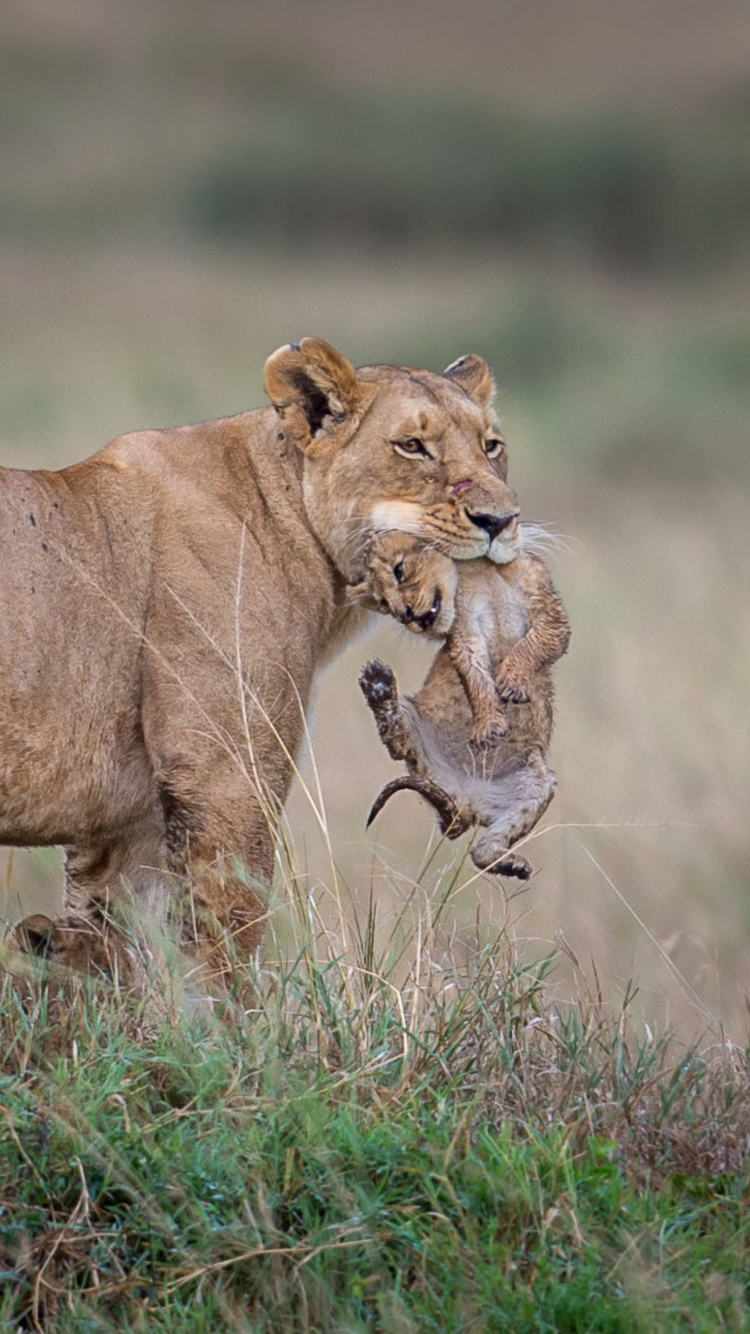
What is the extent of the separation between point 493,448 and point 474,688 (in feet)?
2.50

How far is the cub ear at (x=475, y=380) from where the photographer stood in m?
5.09

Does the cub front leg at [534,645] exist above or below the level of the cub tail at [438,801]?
above

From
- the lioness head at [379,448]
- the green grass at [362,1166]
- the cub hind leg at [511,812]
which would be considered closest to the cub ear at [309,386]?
the lioness head at [379,448]

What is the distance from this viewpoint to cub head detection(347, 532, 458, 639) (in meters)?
4.41

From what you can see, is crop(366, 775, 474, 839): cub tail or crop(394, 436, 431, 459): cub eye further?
crop(394, 436, 431, 459): cub eye

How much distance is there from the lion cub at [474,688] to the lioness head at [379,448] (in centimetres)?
10

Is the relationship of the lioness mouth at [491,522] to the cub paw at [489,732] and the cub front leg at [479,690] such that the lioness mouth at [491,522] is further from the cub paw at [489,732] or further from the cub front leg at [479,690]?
the cub paw at [489,732]

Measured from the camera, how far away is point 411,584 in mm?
4438

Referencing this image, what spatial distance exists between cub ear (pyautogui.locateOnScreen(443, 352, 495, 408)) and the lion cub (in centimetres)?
60

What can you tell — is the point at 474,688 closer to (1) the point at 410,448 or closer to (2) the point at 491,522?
(2) the point at 491,522

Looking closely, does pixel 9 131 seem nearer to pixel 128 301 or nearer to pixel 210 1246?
pixel 128 301

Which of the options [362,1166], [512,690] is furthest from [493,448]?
[362,1166]

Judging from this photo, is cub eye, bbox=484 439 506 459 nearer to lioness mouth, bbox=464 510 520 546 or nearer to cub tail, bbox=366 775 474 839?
lioness mouth, bbox=464 510 520 546

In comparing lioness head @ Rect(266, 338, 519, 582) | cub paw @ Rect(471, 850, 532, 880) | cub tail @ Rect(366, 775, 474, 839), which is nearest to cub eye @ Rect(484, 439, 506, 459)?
lioness head @ Rect(266, 338, 519, 582)
